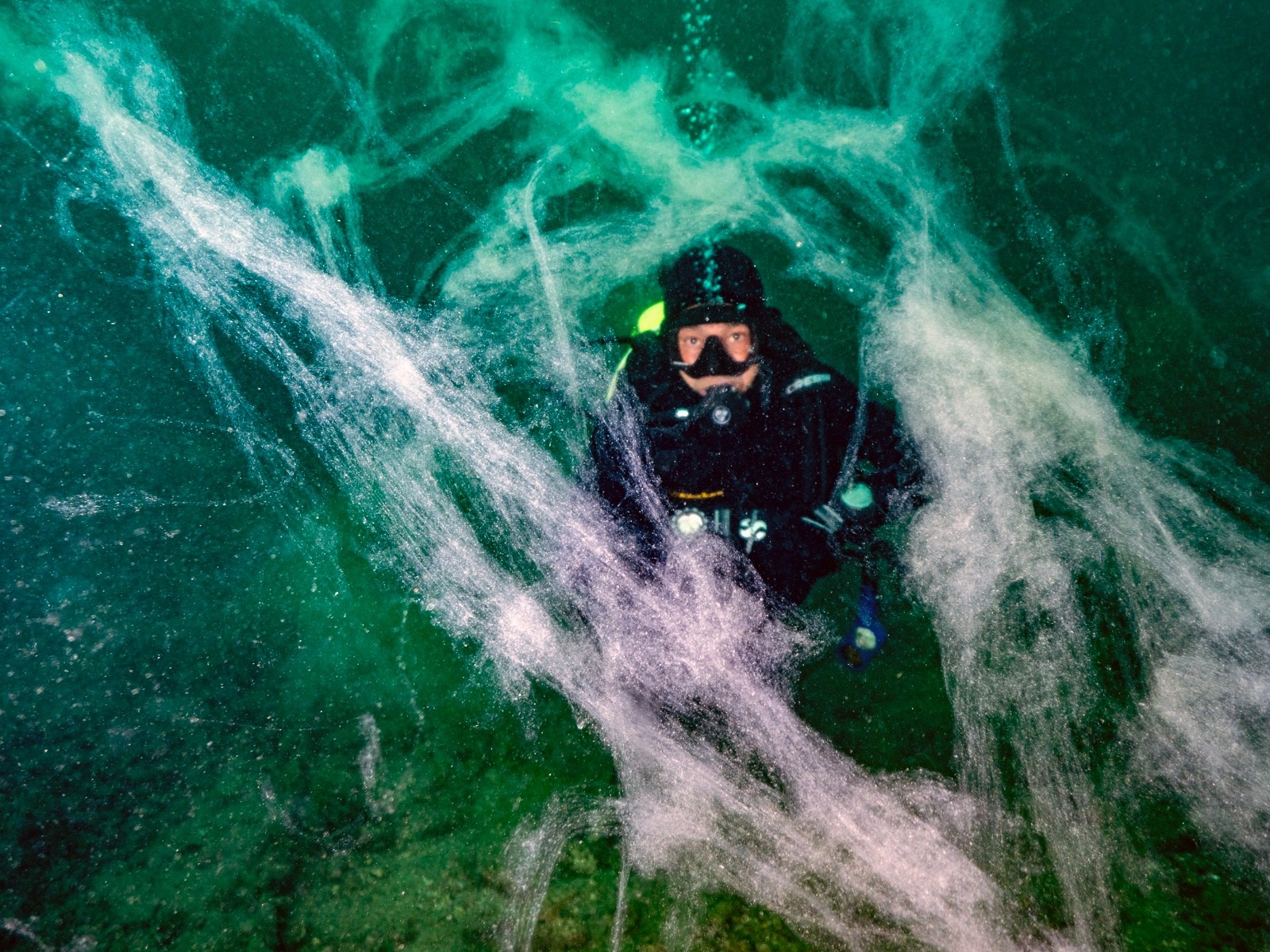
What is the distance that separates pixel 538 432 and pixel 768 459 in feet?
4.94

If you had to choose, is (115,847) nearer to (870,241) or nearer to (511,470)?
(511,470)

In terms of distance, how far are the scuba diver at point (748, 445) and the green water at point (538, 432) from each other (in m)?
0.40

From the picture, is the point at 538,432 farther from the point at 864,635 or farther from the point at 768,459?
the point at 864,635

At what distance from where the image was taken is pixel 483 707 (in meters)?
2.90

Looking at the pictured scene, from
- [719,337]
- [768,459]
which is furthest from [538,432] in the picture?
[768,459]

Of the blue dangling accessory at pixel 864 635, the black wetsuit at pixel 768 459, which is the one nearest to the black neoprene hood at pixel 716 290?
the black wetsuit at pixel 768 459

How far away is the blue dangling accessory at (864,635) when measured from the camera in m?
2.52

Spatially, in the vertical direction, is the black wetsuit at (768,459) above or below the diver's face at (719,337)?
below

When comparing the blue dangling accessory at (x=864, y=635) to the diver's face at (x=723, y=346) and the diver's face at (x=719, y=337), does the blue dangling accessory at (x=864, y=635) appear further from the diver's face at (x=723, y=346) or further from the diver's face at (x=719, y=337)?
the diver's face at (x=719, y=337)

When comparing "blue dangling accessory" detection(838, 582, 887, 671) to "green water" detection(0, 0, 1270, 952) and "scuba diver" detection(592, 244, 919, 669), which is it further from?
"green water" detection(0, 0, 1270, 952)

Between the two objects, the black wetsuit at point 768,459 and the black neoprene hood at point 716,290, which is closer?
the black neoprene hood at point 716,290

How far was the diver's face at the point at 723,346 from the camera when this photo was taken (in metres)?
2.49

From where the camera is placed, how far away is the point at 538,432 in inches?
125

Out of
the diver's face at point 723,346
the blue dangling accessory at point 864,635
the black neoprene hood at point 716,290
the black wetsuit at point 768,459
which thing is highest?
the black neoprene hood at point 716,290
